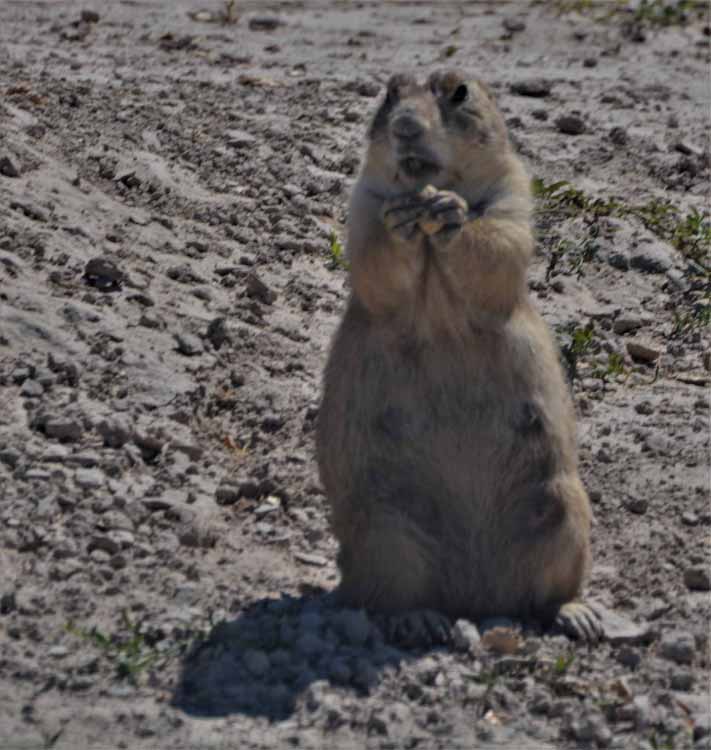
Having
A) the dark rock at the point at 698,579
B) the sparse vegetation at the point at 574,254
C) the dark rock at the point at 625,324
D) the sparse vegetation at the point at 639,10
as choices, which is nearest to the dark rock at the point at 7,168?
the sparse vegetation at the point at 574,254

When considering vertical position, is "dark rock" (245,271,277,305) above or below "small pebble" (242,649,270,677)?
above

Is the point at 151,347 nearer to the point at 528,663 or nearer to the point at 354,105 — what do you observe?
the point at 528,663

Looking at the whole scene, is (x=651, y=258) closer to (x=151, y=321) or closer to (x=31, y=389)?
(x=151, y=321)

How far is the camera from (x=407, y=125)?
6254 mm

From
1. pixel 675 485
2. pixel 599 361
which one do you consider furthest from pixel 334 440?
pixel 599 361

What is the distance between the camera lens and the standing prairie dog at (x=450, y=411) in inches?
250

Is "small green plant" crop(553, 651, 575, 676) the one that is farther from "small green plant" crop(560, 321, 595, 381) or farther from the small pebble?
"small green plant" crop(560, 321, 595, 381)

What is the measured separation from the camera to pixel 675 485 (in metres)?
A: 7.42

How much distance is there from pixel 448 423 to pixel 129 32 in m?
6.58

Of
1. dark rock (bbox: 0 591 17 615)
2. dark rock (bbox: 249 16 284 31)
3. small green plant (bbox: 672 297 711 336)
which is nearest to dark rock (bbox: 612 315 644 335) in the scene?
small green plant (bbox: 672 297 711 336)

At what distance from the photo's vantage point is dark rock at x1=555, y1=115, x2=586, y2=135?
1091cm

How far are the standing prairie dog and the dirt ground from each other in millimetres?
251

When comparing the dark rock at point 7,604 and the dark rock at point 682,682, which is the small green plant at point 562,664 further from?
the dark rock at point 7,604

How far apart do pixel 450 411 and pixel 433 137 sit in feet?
3.01
